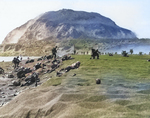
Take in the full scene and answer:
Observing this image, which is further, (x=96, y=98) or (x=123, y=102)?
(x=96, y=98)

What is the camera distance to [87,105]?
1065 centimetres

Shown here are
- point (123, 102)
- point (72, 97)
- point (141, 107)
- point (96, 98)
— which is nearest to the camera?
point (141, 107)

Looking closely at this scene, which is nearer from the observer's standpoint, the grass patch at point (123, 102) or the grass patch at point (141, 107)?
the grass patch at point (141, 107)

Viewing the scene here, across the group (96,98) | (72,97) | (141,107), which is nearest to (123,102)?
(141,107)

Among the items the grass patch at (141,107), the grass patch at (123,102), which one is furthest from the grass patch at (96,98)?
the grass patch at (141,107)

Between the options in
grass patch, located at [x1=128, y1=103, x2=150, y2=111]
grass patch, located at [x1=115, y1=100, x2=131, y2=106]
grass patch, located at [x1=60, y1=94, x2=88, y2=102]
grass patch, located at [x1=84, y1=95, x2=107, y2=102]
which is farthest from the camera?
grass patch, located at [x1=60, y1=94, x2=88, y2=102]

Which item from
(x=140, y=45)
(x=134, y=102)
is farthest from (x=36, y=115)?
(x=140, y=45)

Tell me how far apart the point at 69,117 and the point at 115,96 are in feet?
14.1

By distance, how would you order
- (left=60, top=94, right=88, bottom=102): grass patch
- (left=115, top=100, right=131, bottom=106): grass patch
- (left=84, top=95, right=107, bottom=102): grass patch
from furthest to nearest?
(left=60, top=94, right=88, bottom=102): grass patch < (left=84, top=95, right=107, bottom=102): grass patch < (left=115, top=100, right=131, bottom=106): grass patch

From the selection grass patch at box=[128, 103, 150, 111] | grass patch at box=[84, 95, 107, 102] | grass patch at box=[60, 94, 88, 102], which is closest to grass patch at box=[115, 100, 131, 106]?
grass patch at box=[128, 103, 150, 111]

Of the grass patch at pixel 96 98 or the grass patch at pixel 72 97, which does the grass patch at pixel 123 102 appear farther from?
the grass patch at pixel 72 97

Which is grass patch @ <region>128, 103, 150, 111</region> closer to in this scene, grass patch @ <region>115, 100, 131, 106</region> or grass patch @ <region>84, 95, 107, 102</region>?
grass patch @ <region>115, 100, 131, 106</region>

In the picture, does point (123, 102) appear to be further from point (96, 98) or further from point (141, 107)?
point (96, 98)

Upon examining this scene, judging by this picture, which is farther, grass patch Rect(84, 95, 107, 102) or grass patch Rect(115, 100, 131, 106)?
grass patch Rect(84, 95, 107, 102)
